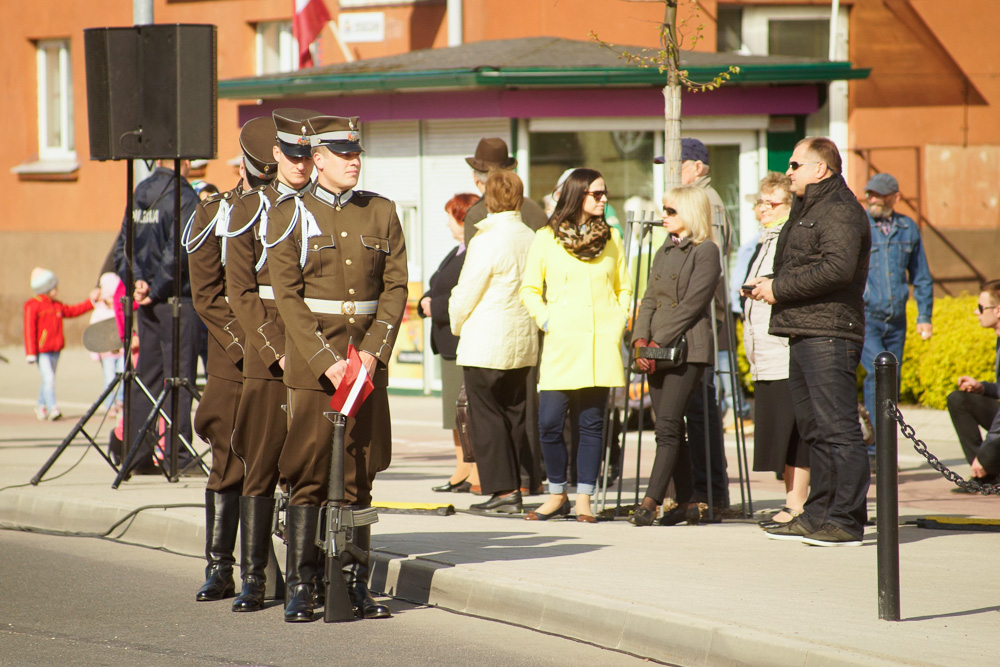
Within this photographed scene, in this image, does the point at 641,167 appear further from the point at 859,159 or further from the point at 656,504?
the point at 656,504

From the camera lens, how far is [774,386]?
313 inches

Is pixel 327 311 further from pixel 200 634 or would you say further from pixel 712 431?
pixel 712 431

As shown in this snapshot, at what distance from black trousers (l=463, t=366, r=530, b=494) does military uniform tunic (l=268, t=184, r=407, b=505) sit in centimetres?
244

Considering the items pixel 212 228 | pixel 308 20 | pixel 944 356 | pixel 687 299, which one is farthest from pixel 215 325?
pixel 308 20

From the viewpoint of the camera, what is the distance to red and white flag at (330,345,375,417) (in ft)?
18.7

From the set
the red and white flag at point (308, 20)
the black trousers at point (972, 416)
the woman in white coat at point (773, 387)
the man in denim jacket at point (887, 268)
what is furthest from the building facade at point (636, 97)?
the woman in white coat at point (773, 387)

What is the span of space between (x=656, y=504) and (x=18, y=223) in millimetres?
17515

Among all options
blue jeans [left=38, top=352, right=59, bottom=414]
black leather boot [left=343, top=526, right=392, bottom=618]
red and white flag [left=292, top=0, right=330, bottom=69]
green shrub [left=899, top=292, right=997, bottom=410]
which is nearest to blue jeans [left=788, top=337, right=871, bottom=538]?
black leather boot [left=343, top=526, right=392, bottom=618]

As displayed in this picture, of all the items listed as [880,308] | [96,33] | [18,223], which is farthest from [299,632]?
[18,223]

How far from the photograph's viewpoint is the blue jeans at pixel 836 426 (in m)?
6.95

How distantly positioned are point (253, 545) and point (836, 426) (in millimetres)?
2923

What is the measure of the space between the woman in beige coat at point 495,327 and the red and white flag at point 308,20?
35.6 feet

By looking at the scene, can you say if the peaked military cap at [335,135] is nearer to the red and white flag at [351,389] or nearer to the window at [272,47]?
the red and white flag at [351,389]

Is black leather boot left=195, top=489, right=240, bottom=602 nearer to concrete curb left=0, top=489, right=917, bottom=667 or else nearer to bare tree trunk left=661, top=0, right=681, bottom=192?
concrete curb left=0, top=489, right=917, bottom=667
